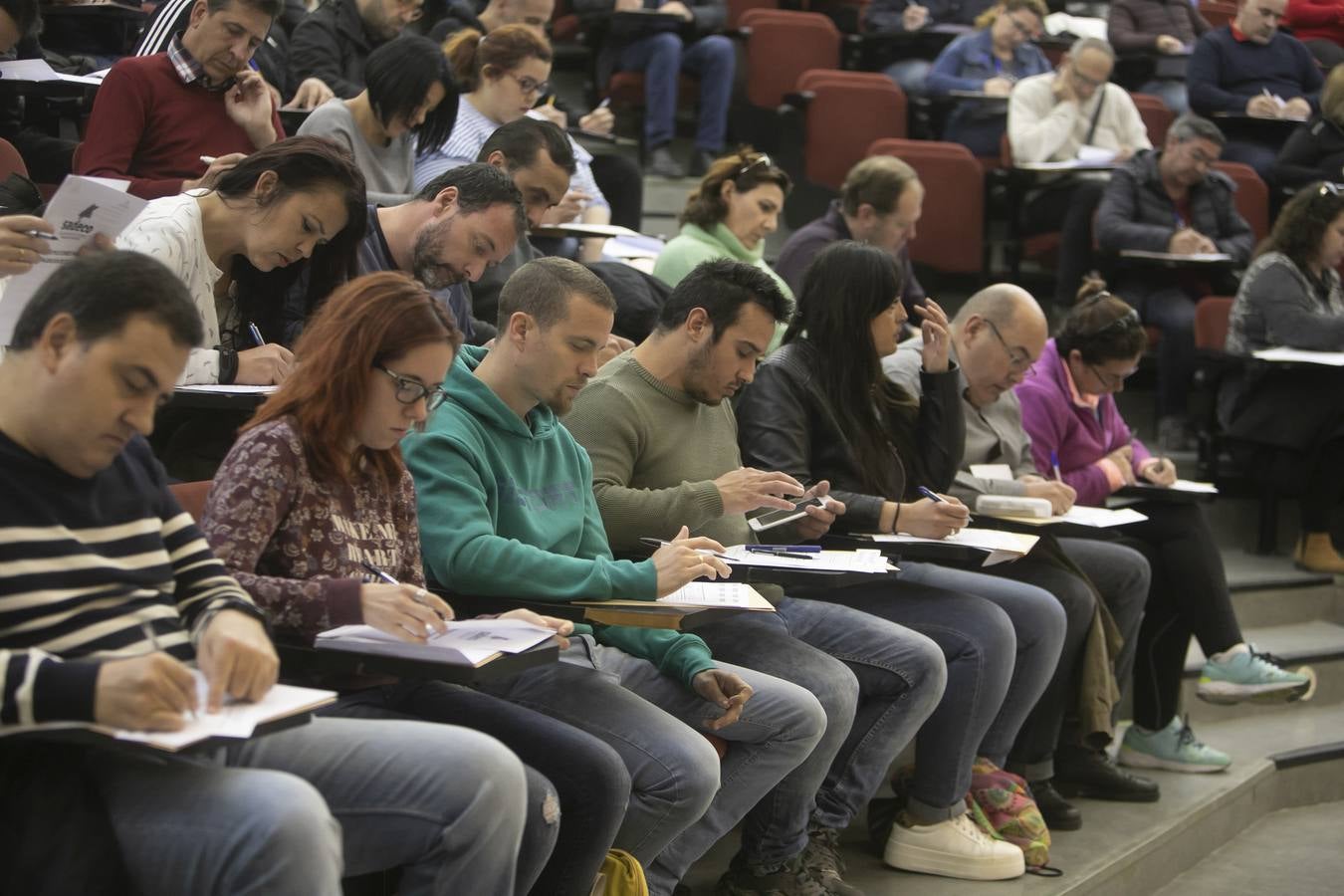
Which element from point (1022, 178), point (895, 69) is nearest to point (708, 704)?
point (1022, 178)

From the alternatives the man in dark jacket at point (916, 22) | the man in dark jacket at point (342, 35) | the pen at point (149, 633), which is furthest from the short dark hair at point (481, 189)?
the man in dark jacket at point (916, 22)

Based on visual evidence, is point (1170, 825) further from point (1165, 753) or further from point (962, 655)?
point (962, 655)

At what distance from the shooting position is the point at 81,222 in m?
2.35

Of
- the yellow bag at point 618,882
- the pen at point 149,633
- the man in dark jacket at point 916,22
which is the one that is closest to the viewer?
the pen at point 149,633

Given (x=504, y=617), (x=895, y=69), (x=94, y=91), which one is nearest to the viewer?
(x=504, y=617)

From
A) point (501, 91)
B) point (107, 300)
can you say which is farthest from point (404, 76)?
point (107, 300)

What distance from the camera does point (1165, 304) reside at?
5.73 metres

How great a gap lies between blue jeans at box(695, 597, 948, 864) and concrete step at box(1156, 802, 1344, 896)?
1035mm

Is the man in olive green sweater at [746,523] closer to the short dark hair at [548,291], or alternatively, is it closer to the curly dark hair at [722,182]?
the short dark hair at [548,291]

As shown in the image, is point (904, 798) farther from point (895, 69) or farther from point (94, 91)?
point (895, 69)

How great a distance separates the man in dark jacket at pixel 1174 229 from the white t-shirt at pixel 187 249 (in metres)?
3.86

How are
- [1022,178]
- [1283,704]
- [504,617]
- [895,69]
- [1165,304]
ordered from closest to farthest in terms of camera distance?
[504,617], [1283,704], [1165,304], [1022,178], [895,69]

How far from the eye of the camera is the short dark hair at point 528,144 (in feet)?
11.9

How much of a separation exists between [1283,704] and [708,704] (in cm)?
277
